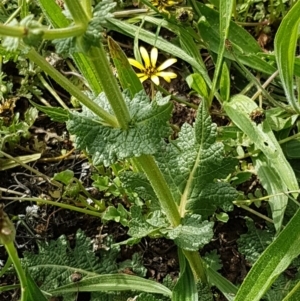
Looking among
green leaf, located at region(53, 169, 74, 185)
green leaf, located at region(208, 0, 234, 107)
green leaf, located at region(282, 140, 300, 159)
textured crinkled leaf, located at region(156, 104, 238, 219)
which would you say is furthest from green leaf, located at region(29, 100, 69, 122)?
green leaf, located at region(282, 140, 300, 159)

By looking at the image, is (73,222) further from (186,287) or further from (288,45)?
(288,45)

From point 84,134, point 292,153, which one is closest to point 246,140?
point 292,153

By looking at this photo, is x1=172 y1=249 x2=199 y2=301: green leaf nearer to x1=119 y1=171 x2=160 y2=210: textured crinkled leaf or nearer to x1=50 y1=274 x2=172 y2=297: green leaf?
x1=50 y1=274 x2=172 y2=297: green leaf

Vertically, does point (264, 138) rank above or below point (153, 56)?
below

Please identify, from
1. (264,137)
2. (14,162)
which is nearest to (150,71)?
(264,137)

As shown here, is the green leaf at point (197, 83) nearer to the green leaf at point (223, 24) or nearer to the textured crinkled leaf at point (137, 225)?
the green leaf at point (223, 24)

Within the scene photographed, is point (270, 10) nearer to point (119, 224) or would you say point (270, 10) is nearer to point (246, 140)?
point (246, 140)
